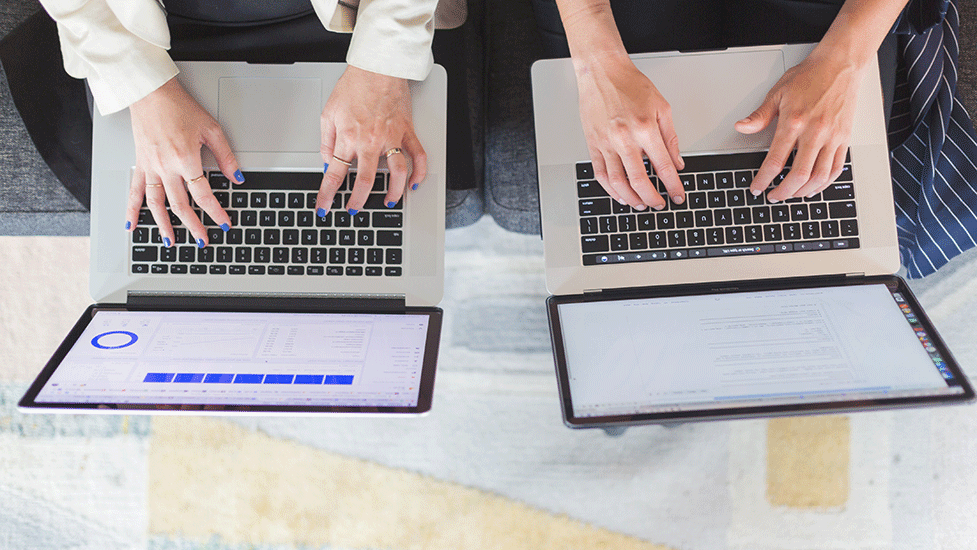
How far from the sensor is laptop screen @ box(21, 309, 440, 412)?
624 millimetres

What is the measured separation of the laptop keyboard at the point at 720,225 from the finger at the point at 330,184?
34 cm

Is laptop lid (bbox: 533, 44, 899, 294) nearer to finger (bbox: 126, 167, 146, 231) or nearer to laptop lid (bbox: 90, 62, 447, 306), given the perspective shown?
laptop lid (bbox: 90, 62, 447, 306)

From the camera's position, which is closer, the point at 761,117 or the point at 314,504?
the point at 761,117

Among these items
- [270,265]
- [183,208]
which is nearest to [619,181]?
[270,265]

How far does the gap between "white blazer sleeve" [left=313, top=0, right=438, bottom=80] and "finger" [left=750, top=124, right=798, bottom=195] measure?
1.59 feet

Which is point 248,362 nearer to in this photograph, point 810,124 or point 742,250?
point 742,250

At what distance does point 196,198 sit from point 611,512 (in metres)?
0.96

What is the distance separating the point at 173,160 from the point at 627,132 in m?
0.61

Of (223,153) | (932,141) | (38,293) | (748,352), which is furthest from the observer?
(38,293)

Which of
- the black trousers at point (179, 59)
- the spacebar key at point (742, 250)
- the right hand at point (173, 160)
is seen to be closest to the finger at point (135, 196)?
the right hand at point (173, 160)

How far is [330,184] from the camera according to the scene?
736mm

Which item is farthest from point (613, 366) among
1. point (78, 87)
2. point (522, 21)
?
point (78, 87)

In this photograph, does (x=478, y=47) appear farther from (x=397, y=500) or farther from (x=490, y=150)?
(x=397, y=500)

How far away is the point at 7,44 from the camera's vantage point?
867 millimetres
